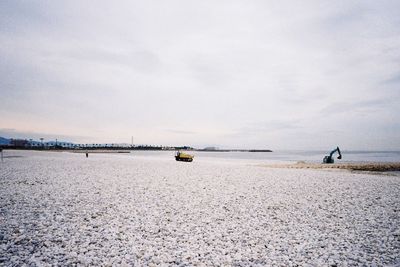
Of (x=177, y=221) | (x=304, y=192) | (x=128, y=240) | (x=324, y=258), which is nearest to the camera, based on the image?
(x=324, y=258)

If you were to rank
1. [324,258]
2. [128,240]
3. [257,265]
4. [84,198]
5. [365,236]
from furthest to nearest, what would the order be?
[84,198]
[365,236]
[128,240]
[324,258]
[257,265]

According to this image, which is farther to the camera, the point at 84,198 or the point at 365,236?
the point at 84,198

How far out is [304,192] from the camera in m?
16.3

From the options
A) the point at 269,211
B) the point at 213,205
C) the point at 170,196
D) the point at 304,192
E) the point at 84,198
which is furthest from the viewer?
the point at 304,192

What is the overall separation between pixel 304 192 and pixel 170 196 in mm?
8678

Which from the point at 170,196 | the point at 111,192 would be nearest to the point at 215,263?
the point at 170,196

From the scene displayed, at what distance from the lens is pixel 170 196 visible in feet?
46.4

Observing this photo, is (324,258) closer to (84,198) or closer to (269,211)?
(269,211)

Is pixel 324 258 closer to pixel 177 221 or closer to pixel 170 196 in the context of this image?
pixel 177 221

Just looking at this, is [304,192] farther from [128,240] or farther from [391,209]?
[128,240]

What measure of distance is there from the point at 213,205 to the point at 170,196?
9.68 feet

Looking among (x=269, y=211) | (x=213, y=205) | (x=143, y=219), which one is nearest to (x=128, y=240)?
(x=143, y=219)

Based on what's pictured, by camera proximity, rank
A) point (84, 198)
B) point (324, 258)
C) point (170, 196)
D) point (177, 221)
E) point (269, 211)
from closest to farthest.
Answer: point (324, 258) → point (177, 221) → point (269, 211) → point (84, 198) → point (170, 196)

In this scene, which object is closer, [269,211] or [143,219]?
[143,219]
